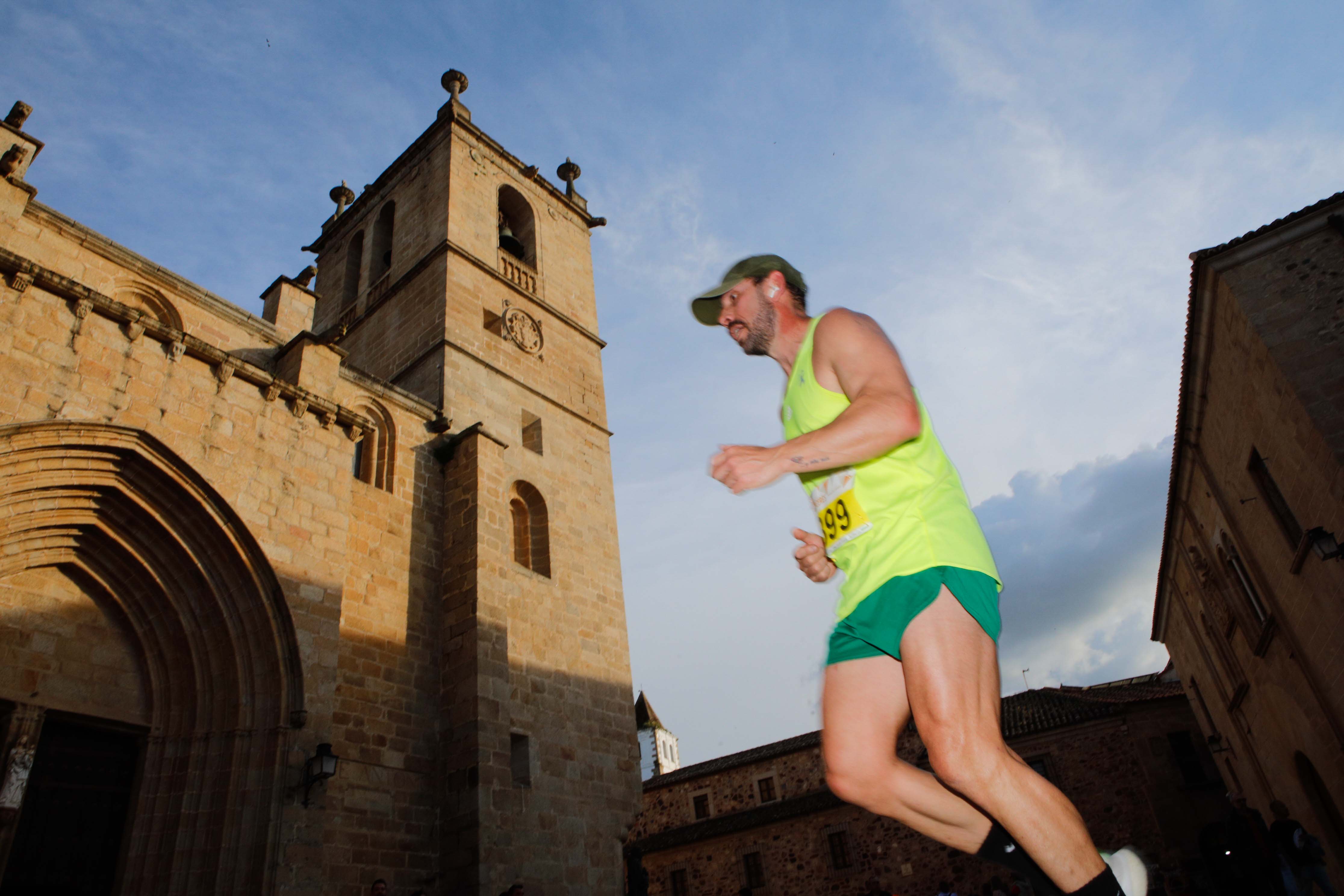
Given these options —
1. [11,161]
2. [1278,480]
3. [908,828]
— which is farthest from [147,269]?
[908,828]

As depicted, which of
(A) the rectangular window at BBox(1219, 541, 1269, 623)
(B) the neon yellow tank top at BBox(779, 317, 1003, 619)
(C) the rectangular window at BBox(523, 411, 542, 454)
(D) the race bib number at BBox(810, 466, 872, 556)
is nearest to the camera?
(B) the neon yellow tank top at BBox(779, 317, 1003, 619)

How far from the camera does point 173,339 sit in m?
8.97

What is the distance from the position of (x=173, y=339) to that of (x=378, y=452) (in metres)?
3.30

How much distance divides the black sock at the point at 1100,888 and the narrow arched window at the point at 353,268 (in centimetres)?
1843

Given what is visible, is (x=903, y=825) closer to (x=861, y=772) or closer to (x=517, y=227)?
(x=517, y=227)

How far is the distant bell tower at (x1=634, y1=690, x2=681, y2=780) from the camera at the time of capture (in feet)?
163

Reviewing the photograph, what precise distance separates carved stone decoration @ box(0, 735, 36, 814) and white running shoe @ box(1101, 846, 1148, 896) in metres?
8.68

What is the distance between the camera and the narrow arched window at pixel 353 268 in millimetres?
18484

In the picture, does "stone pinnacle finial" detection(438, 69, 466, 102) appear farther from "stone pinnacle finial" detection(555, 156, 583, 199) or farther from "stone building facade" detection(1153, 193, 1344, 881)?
"stone building facade" detection(1153, 193, 1344, 881)

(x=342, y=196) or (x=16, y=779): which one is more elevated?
(x=342, y=196)

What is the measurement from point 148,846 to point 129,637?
2084 mm

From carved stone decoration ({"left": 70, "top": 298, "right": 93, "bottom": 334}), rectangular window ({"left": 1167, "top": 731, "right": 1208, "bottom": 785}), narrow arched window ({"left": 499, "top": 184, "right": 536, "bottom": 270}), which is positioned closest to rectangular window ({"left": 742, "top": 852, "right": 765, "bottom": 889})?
rectangular window ({"left": 1167, "top": 731, "right": 1208, "bottom": 785})

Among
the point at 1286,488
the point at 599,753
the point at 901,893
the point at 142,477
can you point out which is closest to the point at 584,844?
the point at 599,753

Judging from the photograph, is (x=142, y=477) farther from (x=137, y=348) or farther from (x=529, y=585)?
(x=529, y=585)
